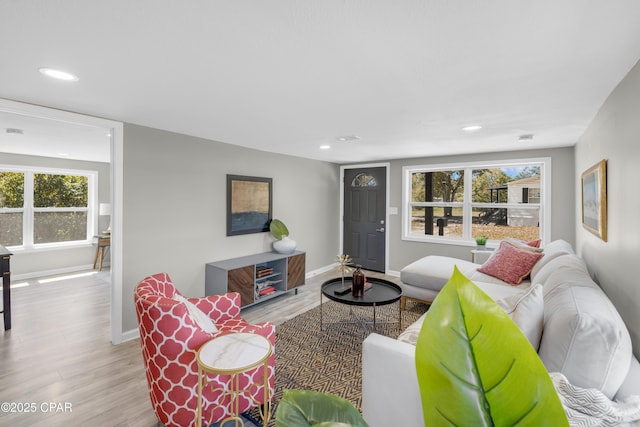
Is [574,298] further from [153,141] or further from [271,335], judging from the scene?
[153,141]

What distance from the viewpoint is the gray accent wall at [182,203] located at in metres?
3.03

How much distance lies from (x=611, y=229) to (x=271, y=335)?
2370 millimetres

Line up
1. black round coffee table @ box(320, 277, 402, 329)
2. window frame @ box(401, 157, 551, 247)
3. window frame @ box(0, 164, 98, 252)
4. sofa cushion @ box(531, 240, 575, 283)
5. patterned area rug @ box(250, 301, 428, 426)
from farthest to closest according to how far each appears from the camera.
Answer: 1. window frame @ box(0, 164, 98, 252)
2. window frame @ box(401, 157, 551, 247)
3. black round coffee table @ box(320, 277, 402, 329)
4. sofa cushion @ box(531, 240, 575, 283)
5. patterned area rug @ box(250, 301, 428, 426)

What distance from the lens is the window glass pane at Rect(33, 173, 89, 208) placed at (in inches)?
→ 212

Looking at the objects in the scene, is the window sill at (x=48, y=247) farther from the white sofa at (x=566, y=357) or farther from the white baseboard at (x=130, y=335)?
the white sofa at (x=566, y=357)

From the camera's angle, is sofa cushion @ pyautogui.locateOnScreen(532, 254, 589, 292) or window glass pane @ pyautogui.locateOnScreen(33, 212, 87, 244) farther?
window glass pane @ pyautogui.locateOnScreen(33, 212, 87, 244)

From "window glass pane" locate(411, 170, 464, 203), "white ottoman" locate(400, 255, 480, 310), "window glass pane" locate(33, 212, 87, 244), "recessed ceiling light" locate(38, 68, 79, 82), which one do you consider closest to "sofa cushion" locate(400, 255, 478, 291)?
"white ottoman" locate(400, 255, 480, 310)

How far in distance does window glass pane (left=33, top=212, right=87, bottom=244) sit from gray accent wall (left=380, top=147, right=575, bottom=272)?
6.06 meters

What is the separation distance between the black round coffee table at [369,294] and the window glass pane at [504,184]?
254 cm

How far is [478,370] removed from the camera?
2.02ft

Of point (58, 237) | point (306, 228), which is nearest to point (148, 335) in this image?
point (306, 228)

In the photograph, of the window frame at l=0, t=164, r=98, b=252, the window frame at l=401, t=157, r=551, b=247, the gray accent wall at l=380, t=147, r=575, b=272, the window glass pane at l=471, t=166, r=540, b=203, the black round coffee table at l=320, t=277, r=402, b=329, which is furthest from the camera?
the window frame at l=0, t=164, r=98, b=252

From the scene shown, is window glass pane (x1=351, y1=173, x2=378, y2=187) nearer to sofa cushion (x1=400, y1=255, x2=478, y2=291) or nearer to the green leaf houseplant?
the green leaf houseplant

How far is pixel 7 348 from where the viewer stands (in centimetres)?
276
